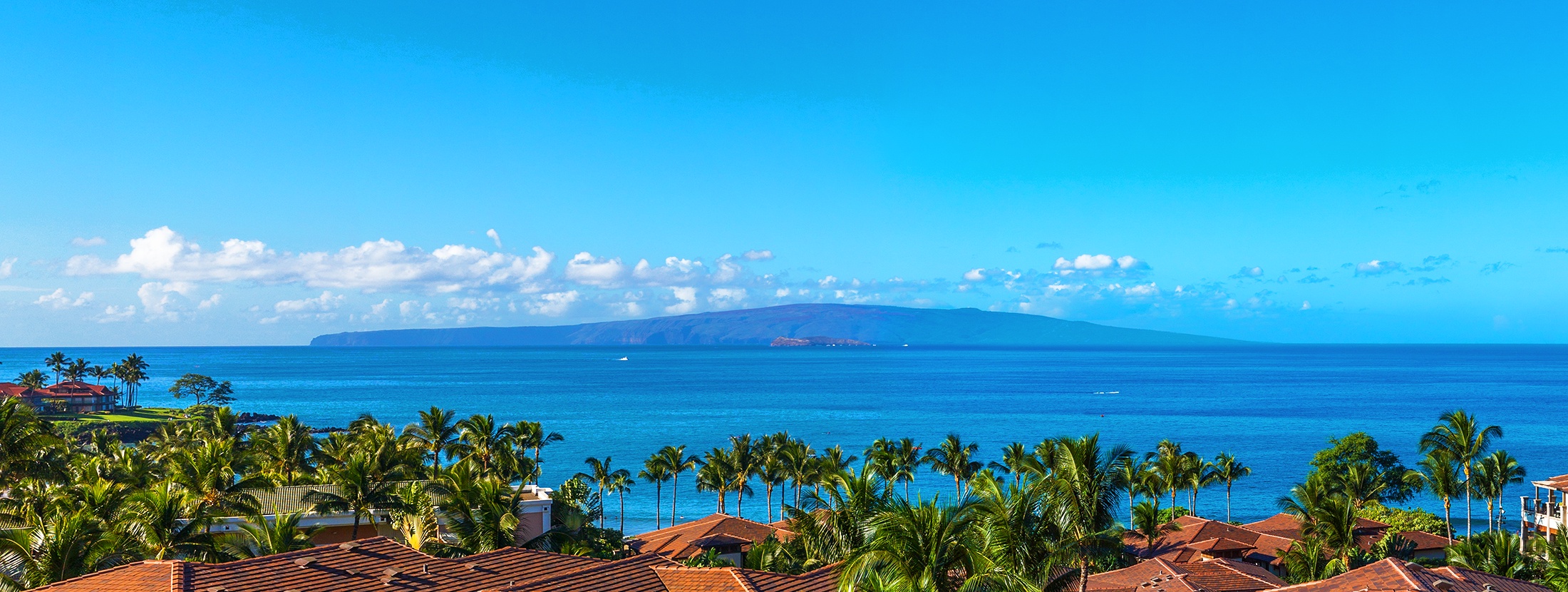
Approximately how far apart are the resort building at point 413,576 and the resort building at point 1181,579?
15.0 metres

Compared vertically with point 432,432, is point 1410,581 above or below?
below

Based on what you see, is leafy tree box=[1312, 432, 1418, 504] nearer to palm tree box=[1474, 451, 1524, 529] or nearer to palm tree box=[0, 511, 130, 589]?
palm tree box=[1474, 451, 1524, 529]

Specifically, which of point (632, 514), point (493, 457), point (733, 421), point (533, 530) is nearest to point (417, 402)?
point (733, 421)

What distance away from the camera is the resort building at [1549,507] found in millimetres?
43312

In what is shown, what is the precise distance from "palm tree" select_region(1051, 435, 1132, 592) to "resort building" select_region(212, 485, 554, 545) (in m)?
18.2

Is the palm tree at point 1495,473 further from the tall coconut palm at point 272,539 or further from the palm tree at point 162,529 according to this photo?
the palm tree at point 162,529

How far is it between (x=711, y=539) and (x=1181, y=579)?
21.1 metres

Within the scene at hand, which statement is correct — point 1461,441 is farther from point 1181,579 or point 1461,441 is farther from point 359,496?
point 359,496

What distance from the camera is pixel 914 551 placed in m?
20.1

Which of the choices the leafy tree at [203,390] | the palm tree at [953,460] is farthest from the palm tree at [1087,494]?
the leafy tree at [203,390]

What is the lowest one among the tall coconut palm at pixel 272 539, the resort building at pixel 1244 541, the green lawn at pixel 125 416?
the resort building at pixel 1244 541

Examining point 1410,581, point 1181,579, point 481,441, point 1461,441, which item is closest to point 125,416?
point 481,441

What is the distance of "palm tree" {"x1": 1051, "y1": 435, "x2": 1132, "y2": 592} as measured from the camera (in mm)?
25219

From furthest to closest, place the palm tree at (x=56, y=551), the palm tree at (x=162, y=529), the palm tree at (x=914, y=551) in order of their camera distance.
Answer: the palm tree at (x=162, y=529) < the palm tree at (x=56, y=551) < the palm tree at (x=914, y=551)
